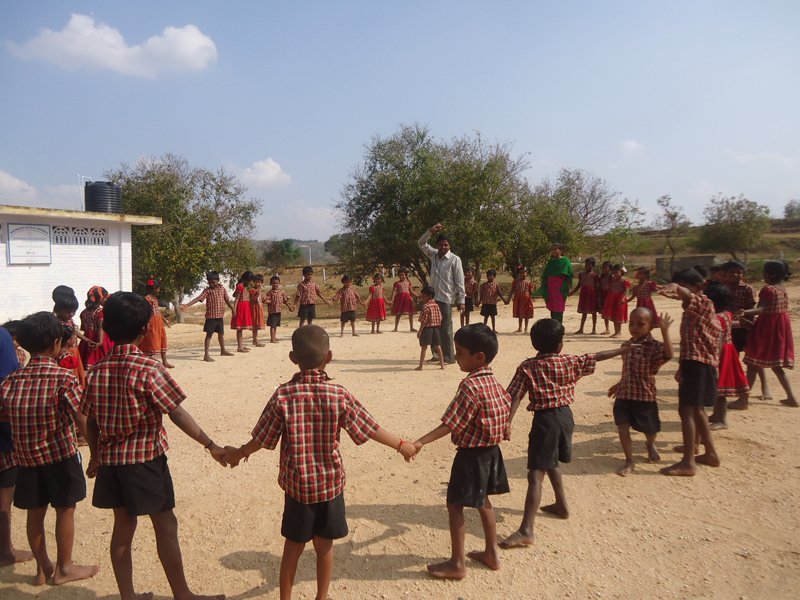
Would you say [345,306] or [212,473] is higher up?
[345,306]

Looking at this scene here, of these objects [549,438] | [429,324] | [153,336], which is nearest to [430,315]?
[429,324]

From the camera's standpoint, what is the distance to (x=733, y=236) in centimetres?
3503

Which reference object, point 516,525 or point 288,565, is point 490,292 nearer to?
point 516,525

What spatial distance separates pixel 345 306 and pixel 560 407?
10.2 meters

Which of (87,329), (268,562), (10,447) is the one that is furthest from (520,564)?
(87,329)

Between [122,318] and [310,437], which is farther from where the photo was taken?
[122,318]

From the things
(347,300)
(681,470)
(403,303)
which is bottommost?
(681,470)

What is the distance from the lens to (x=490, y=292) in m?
13.1

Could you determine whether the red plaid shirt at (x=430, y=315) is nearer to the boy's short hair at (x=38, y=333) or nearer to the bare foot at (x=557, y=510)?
the bare foot at (x=557, y=510)

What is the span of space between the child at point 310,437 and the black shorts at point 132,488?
491 millimetres

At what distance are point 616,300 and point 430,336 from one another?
5499mm

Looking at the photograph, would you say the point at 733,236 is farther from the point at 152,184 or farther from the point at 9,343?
the point at 9,343

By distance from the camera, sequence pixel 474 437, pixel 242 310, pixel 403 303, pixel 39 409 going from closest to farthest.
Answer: pixel 39 409 < pixel 474 437 < pixel 242 310 < pixel 403 303

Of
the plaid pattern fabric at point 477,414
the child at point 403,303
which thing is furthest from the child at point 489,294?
the plaid pattern fabric at point 477,414
